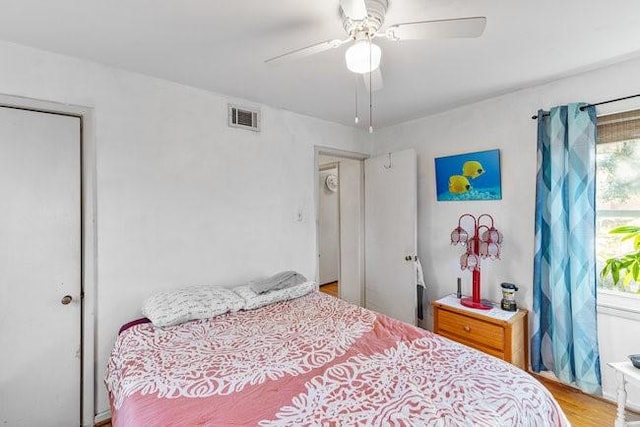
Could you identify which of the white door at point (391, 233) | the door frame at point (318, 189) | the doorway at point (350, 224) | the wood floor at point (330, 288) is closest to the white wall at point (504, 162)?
the white door at point (391, 233)

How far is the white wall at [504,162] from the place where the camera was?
216 cm

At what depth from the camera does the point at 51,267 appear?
1.91m

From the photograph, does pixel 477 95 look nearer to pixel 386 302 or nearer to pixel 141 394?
pixel 386 302

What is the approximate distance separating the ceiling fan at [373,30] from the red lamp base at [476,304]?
2.09m

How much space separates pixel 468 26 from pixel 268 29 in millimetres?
1007

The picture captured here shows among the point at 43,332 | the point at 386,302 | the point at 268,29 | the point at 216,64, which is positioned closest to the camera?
the point at 268,29

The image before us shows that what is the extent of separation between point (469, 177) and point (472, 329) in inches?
53.4

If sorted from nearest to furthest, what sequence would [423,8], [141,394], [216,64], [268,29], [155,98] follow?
[141,394] → [423,8] → [268,29] → [216,64] → [155,98]

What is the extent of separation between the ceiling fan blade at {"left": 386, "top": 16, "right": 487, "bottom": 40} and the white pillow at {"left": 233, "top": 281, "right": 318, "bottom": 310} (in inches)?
73.6

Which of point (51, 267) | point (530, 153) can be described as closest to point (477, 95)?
point (530, 153)

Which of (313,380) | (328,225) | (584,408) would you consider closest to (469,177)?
(584,408)

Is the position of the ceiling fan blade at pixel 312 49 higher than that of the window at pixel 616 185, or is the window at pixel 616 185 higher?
the ceiling fan blade at pixel 312 49

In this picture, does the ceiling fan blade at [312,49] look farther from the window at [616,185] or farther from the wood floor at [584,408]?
the wood floor at [584,408]

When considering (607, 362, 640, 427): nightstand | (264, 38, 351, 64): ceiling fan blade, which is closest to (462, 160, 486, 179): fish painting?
(607, 362, 640, 427): nightstand
